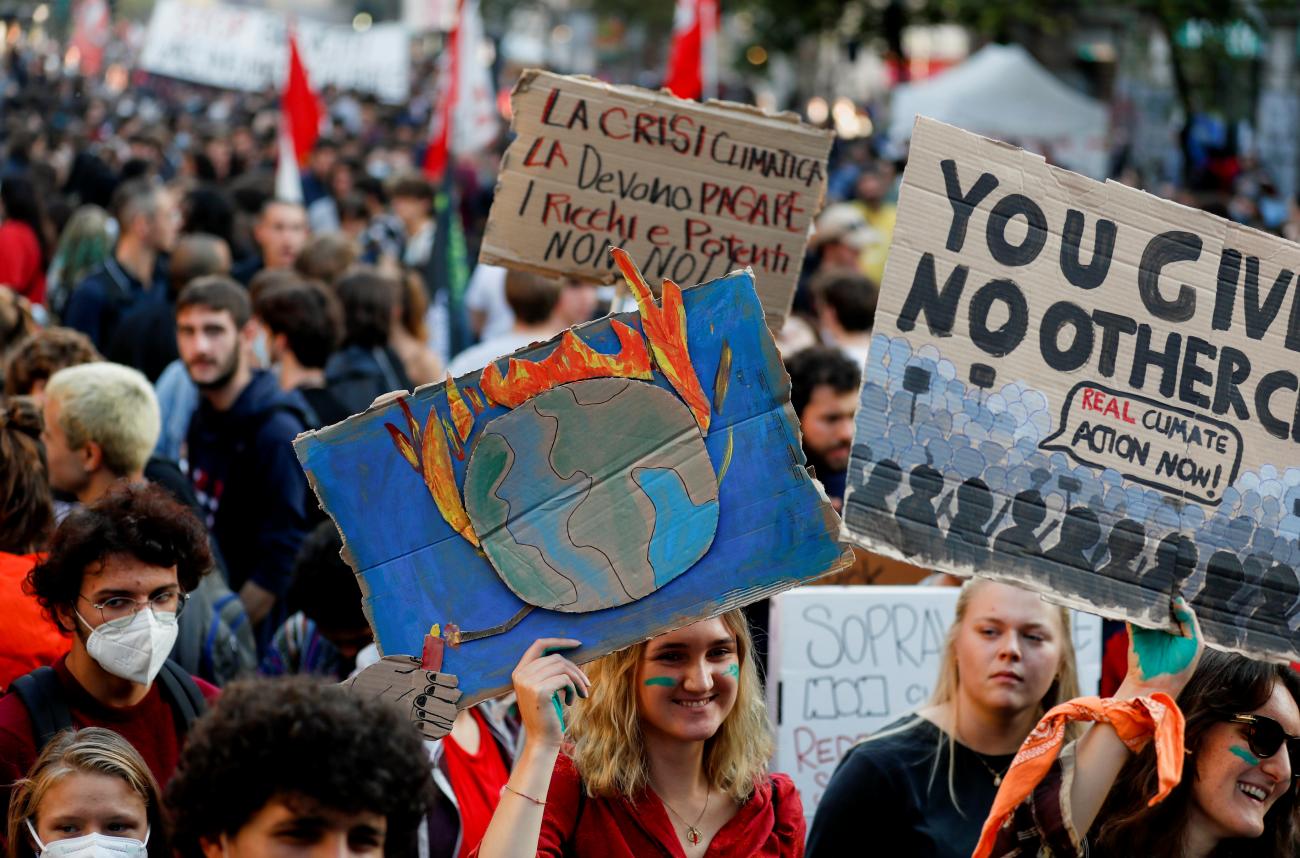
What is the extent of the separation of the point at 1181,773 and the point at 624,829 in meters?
1.03

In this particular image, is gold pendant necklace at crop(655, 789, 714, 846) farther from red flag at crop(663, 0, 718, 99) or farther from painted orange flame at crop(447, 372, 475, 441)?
red flag at crop(663, 0, 718, 99)

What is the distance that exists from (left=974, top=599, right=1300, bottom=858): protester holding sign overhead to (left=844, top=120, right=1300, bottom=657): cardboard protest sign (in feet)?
0.49

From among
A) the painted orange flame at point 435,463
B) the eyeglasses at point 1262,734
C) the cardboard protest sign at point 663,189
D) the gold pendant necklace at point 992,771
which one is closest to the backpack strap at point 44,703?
the painted orange flame at point 435,463

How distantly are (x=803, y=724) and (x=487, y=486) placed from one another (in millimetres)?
2142

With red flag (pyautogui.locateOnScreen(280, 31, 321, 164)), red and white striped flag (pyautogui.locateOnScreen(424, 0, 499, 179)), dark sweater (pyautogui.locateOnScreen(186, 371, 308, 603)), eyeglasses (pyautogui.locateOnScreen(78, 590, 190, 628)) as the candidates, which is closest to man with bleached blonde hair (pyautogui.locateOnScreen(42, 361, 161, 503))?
dark sweater (pyautogui.locateOnScreen(186, 371, 308, 603))

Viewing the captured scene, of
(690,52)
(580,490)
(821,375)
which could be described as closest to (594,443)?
(580,490)

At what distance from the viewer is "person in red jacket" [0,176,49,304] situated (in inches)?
405

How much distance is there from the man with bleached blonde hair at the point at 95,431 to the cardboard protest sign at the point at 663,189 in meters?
1.11

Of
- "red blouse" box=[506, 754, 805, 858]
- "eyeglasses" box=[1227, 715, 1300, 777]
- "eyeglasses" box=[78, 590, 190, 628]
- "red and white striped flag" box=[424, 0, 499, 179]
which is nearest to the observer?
"red blouse" box=[506, 754, 805, 858]

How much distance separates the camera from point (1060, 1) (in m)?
29.2

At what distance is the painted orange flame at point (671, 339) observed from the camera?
10.9 feet

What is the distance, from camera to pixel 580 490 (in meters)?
3.37

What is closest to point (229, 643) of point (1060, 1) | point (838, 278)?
point (838, 278)

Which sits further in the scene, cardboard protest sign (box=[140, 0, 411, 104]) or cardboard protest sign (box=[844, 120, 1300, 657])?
cardboard protest sign (box=[140, 0, 411, 104])
